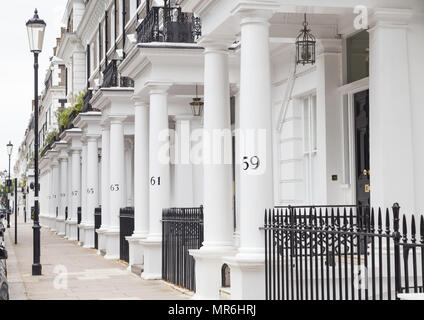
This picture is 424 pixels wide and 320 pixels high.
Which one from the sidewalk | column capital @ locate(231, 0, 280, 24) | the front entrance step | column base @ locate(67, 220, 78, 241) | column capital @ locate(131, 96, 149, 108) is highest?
column capital @ locate(231, 0, 280, 24)

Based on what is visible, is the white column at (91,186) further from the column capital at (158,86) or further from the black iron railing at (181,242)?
the black iron railing at (181,242)

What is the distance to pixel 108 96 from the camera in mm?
22531

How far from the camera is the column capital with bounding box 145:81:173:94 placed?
675 inches

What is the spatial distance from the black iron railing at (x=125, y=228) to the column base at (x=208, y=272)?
26.4 ft

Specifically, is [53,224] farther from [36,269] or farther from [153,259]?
[153,259]

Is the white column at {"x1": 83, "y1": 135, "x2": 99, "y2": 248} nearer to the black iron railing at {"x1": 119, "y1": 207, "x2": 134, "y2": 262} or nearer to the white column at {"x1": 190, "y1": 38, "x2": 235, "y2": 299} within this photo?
the black iron railing at {"x1": 119, "y1": 207, "x2": 134, "y2": 262}

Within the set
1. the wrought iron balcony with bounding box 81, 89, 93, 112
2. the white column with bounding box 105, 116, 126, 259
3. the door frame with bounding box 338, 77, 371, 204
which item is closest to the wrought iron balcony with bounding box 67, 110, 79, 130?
the wrought iron balcony with bounding box 81, 89, 93, 112

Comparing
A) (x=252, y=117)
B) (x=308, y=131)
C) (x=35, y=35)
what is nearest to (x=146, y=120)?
(x=35, y=35)

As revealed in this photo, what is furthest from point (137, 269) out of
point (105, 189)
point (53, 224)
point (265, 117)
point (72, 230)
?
point (53, 224)

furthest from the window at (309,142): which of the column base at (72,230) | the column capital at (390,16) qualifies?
the column base at (72,230)

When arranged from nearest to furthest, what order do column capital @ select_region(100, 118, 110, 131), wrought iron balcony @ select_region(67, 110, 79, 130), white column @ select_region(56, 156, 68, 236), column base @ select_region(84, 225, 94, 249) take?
column capital @ select_region(100, 118, 110, 131)
column base @ select_region(84, 225, 94, 249)
wrought iron balcony @ select_region(67, 110, 79, 130)
white column @ select_region(56, 156, 68, 236)

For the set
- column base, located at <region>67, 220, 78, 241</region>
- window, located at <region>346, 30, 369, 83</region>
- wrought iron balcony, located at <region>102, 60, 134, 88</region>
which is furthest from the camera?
column base, located at <region>67, 220, 78, 241</region>

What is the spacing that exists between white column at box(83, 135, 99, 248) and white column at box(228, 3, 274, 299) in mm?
18701

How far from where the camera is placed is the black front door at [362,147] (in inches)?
529
